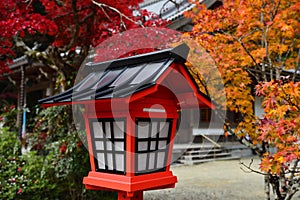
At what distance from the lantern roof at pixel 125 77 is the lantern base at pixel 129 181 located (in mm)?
652

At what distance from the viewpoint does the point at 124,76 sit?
2.34 meters

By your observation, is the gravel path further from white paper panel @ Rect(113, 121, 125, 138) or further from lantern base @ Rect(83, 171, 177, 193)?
white paper panel @ Rect(113, 121, 125, 138)

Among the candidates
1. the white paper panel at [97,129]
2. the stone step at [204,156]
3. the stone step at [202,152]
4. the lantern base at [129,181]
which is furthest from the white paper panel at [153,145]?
the stone step at [202,152]

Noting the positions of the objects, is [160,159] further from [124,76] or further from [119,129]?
[124,76]

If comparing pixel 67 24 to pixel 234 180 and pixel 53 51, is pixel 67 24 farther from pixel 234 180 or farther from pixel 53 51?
pixel 234 180

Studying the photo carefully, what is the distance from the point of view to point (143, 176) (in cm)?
232

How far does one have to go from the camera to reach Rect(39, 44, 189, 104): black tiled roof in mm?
2098

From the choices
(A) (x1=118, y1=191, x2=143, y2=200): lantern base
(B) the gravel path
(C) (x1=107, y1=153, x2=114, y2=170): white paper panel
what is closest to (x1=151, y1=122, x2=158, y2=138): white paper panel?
(C) (x1=107, y1=153, x2=114, y2=170): white paper panel

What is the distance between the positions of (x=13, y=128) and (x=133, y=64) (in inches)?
242

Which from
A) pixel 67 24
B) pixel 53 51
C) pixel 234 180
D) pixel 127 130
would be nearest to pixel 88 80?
pixel 127 130

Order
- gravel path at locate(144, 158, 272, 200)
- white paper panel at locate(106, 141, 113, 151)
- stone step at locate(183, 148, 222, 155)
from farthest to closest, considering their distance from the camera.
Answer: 1. stone step at locate(183, 148, 222, 155)
2. gravel path at locate(144, 158, 272, 200)
3. white paper panel at locate(106, 141, 113, 151)

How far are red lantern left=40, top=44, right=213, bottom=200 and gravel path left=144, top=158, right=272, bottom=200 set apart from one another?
462 centimetres

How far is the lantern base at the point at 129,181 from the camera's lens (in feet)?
7.30

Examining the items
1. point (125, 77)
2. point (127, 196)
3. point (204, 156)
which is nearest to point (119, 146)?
point (127, 196)
